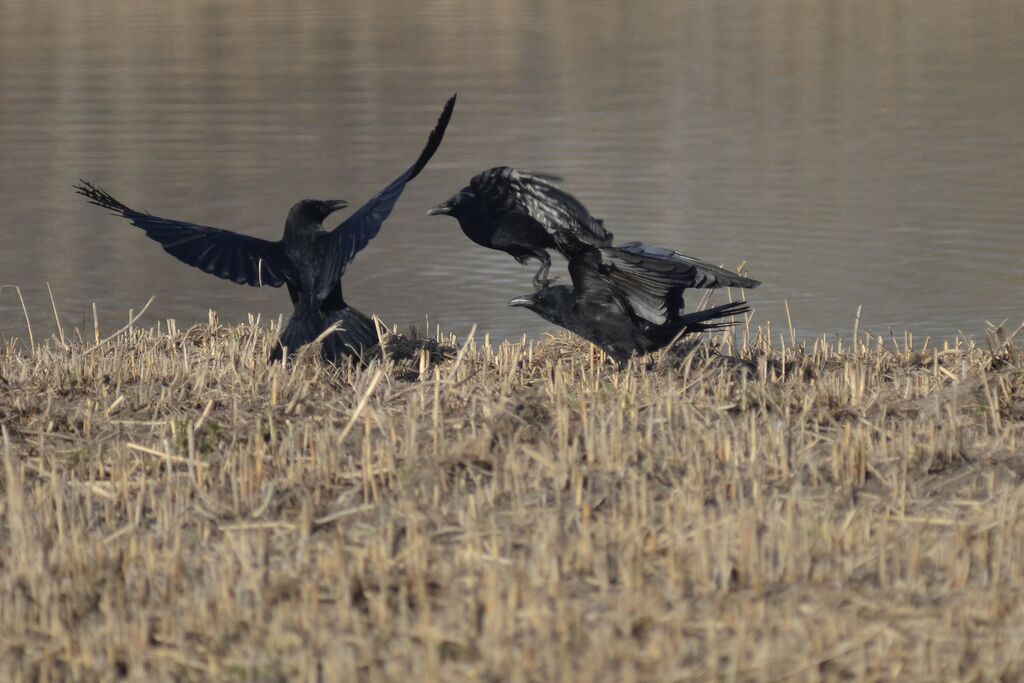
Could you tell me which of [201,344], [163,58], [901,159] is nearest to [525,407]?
[201,344]

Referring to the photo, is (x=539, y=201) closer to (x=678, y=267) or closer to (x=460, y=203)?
(x=460, y=203)

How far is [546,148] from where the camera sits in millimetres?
18203

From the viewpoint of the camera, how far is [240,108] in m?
23.2

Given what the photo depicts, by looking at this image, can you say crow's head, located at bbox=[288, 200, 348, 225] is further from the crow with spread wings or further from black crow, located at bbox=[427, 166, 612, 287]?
the crow with spread wings

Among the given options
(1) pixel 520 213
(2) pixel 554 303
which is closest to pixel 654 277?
(2) pixel 554 303

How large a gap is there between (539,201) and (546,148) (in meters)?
10.3

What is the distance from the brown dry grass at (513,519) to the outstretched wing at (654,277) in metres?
0.31

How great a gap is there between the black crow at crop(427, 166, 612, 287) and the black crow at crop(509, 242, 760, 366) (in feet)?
1.17

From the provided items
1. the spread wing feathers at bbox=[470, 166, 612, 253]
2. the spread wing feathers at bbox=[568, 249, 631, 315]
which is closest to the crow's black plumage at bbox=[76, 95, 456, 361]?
the spread wing feathers at bbox=[470, 166, 612, 253]

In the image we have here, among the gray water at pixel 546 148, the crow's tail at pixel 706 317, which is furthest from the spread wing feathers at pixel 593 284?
the gray water at pixel 546 148

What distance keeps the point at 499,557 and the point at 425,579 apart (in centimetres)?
27

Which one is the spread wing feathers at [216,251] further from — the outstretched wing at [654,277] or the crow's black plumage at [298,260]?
the outstretched wing at [654,277]

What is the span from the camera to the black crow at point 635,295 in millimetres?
7230

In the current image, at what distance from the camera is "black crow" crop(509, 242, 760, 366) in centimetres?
723
